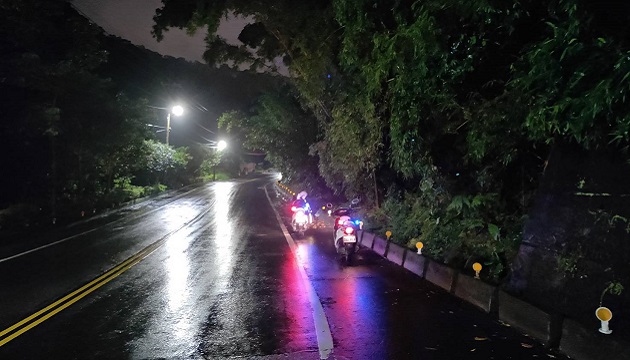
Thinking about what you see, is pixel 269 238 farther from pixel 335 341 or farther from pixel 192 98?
pixel 192 98

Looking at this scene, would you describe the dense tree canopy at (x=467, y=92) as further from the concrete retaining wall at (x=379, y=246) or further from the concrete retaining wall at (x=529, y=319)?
the concrete retaining wall at (x=529, y=319)

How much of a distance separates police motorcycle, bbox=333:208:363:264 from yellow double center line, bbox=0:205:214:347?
5.13 metres

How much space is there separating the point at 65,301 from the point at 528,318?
742 centimetres

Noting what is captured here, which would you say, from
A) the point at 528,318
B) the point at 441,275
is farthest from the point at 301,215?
Result: the point at 528,318

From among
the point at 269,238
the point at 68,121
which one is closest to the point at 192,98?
the point at 68,121

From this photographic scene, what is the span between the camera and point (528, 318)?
6.10 m

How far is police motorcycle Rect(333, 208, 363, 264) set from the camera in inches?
447

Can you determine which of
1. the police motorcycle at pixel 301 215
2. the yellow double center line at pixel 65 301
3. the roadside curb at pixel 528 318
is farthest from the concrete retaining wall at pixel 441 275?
the police motorcycle at pixel 301 215

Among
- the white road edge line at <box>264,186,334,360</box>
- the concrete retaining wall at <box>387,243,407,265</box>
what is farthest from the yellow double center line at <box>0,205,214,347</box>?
the concrete retaining wall at <box>387,243,407,265</box>

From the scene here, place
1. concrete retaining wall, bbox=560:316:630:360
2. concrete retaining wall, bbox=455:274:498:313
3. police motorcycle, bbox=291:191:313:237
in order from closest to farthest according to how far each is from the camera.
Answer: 1. concrete retaining wall, bbox=560:316:630:360
2. concrete retaining wall, bbox=455:274:498:313
3. police motorcycle, bbox=291:191:313:237

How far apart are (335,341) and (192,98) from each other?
74331mm

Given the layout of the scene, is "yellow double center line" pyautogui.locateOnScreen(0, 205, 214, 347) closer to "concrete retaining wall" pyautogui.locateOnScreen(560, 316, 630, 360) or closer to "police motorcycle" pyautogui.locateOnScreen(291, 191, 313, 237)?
"police motorcycle" pyautogui.locateOnScreen(291, 191, 313, 237)

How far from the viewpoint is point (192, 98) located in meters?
75.6

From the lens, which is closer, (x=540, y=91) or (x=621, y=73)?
(x=621, y=73)
